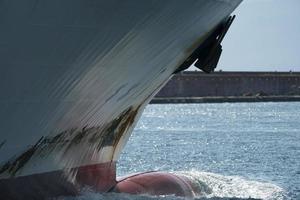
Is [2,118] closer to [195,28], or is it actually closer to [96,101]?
[96,101]

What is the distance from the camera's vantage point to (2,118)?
34.0 ft

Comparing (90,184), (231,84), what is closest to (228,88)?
(231,84)

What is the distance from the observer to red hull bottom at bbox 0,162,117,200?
11271mm

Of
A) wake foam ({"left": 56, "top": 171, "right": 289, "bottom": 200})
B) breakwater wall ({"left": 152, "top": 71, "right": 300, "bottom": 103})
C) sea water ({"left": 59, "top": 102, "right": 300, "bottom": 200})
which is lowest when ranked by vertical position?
wake foam ({"left": 56, "top": 171, "right": 289, "bottom": 200})

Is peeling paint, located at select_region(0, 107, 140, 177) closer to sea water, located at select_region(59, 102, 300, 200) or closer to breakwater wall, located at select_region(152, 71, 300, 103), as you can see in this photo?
sea water, located at select_region(59, 102, 300, 200)

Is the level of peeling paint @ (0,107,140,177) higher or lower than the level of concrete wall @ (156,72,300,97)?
lower

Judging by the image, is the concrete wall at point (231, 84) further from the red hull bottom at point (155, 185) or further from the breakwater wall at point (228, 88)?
the red hull bottom at point (155, 185)

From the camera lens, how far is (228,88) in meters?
108

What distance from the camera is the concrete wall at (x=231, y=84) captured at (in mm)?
104062

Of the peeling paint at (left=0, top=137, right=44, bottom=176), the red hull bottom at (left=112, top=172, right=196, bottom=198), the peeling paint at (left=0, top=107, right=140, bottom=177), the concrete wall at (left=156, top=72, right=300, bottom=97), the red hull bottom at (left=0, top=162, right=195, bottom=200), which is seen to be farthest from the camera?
the concrete wall at (left=156, top=72, right=300, bottom=97)

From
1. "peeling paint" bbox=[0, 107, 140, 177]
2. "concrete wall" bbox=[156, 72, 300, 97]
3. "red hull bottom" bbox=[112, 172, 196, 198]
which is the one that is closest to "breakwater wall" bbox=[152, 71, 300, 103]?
"concrete wall" bbox=[156, 72, 300, 97]

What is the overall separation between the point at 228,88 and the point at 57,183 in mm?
95399

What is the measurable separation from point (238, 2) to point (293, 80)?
101 m

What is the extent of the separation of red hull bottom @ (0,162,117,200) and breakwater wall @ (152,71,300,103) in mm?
85869
